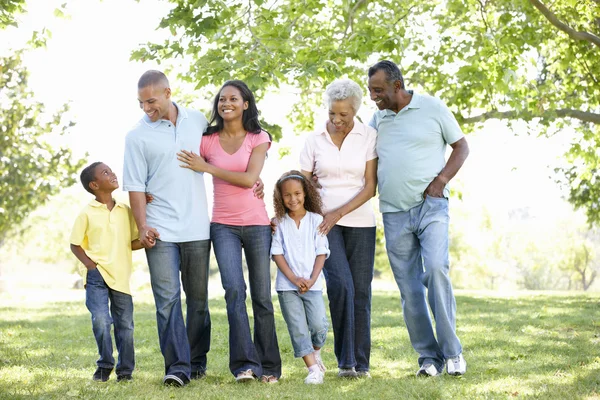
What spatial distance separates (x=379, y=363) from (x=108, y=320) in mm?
2664

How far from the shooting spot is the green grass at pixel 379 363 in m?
5.73

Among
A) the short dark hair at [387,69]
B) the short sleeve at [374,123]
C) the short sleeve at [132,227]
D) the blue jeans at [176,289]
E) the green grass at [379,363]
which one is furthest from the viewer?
the short sleeve at [374,123]

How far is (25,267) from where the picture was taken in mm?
82812

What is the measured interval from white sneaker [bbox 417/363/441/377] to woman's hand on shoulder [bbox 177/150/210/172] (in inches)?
95.6

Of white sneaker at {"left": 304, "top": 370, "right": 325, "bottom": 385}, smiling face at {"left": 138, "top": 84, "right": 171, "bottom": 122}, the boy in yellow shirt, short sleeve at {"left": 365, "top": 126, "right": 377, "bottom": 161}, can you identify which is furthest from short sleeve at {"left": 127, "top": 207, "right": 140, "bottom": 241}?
short sleeve at {"left": 365, "top": 126, "right": 377, "bottom": 161}

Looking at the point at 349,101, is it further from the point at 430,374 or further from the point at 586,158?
the point at 586,158

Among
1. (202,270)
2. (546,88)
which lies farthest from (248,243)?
(546,88)

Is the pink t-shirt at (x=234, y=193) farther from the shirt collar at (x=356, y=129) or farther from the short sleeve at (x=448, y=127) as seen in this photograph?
the short sleeve at (x=448, y=127)

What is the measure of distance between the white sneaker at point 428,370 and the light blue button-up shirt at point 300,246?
1100 mm

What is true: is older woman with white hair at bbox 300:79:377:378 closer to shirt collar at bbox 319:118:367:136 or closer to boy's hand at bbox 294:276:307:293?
shirt collar at bbox 319:118:367:136

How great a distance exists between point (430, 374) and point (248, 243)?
1847mm

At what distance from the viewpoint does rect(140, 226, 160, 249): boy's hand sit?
19.8 ft

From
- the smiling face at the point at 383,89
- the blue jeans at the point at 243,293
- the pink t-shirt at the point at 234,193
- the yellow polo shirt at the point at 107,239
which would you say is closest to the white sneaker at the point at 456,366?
the blue jeans at the point at 243,293

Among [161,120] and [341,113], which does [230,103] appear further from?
[341,113]
